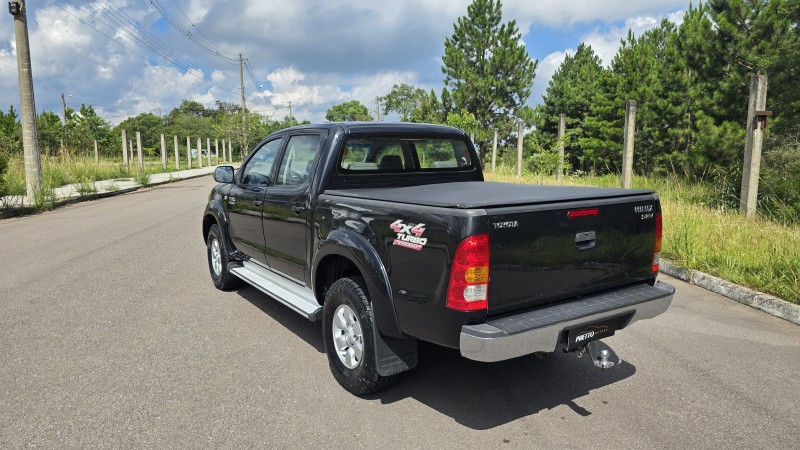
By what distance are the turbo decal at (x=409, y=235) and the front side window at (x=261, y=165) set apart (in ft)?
7.59

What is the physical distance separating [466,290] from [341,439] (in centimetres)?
112

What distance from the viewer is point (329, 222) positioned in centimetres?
385

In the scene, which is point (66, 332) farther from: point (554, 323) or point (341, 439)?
point (554, 323)

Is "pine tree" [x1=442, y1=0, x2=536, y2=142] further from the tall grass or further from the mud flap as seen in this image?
the mud flap

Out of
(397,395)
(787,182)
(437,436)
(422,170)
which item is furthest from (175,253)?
(787,182)

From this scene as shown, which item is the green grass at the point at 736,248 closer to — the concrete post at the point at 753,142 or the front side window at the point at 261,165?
the concrete post at the point at 753,142

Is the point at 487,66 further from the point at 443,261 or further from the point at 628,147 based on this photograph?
the point at 443,261

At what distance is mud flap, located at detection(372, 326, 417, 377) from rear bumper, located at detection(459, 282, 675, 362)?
635mm

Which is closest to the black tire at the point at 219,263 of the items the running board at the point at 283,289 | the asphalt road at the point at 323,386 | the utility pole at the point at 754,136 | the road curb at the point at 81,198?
the asphalt road at the point at 323,386

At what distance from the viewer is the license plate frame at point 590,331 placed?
122 inches

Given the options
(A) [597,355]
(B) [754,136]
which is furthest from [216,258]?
(B) [754,136]

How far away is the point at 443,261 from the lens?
2869 millimetres

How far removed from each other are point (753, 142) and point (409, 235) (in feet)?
24.2

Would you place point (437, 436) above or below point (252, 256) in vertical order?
below
